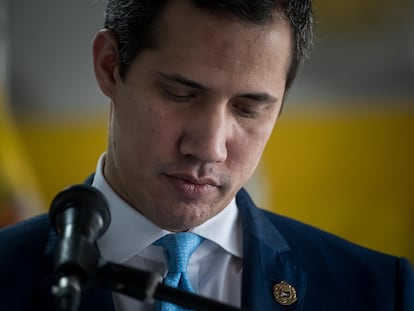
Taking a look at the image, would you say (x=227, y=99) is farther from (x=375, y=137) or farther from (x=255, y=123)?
(x=375, y=137)

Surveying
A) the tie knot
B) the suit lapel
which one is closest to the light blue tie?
the tie knot

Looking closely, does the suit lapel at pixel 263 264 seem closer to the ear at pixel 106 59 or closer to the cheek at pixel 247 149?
the cheek at pixel 247 149

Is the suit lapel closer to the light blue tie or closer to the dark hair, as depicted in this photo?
the light blue tie

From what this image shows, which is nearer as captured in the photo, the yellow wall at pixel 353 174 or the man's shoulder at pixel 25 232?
the man's shoulder at pixel 25 232

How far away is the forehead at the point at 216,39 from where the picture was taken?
3.98ft

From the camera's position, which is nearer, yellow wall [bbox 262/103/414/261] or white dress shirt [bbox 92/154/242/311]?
white dress shirt [bbox 92/154/242/311]

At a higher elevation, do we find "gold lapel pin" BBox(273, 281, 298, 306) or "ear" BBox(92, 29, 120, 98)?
"ear" BBox(92, 29, 120, 98)

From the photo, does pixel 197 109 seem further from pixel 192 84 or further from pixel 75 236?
pixel 75 236

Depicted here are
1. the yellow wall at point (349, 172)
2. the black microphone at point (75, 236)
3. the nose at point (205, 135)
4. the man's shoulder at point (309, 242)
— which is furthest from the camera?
the yellow wall at point (349, 172)

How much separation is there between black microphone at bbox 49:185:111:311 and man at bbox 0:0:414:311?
31cm

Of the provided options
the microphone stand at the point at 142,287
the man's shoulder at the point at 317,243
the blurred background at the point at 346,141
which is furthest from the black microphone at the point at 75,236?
the blurred background at the point at 346,141

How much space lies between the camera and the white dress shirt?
1333 mm

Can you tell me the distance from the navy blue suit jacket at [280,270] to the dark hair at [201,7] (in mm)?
310

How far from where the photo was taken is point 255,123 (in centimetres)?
128
